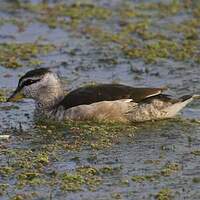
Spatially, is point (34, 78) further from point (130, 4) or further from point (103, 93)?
point (130, 4)

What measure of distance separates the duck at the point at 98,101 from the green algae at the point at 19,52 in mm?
2113

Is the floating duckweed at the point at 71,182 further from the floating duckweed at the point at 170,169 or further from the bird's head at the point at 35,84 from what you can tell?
the bird's head at the point at 35,84

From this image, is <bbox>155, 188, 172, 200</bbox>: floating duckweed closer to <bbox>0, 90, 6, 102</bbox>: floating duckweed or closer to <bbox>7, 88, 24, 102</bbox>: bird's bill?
<bbox>7, 88, 24, 102</bbox>: bird's bill

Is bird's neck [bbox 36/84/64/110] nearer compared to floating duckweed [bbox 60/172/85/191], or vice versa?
floating duckweed [bbox 60/172/85/191]

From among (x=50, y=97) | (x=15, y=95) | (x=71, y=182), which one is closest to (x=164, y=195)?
(x=71, y=182)

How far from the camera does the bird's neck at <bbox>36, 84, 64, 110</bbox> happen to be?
1162 cm

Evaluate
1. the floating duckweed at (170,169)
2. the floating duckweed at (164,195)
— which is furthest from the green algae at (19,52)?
the floating duckweed at (164,195)

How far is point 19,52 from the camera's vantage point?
14.3 m

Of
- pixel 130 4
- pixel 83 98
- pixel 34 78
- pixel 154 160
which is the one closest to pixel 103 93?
pixel 83 98

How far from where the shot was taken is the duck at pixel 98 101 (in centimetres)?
1111

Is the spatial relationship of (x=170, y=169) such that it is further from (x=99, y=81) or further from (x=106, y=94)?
(x=99, y=81)

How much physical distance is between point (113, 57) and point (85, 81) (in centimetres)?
121

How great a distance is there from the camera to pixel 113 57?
1409 cm

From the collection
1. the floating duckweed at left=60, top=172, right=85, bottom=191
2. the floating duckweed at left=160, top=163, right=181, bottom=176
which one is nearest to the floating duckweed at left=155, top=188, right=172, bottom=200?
the floating duckweed at left=160, top=163, right=181, bottom=176
